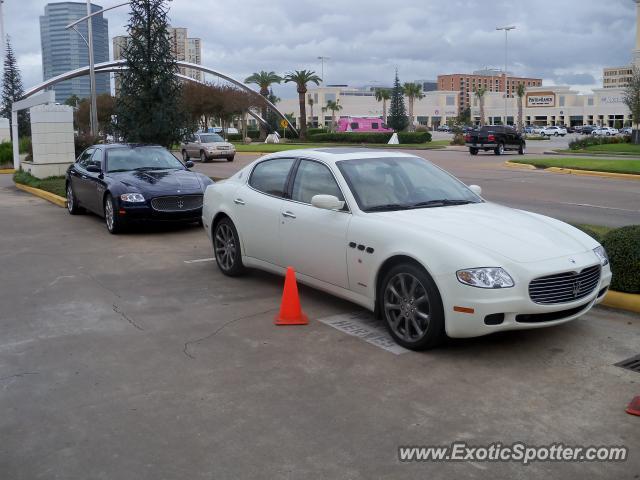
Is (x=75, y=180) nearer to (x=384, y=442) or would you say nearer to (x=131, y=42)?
(x=131, y=42)

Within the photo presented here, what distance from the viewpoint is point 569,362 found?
525 centimetres

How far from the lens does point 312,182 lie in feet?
22.8

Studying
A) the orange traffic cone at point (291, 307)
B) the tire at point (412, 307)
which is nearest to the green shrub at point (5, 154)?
the orange traffic cone at point (291, 307)

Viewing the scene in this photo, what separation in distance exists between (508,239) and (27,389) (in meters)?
3.74

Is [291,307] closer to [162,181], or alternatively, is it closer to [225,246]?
[225,246]

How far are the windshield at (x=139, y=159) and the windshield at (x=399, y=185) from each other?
22.4 ft

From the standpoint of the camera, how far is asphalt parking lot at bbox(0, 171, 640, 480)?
3.83 metres

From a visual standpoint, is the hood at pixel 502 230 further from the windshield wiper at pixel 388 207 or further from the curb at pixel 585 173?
the curb at pixel 585 173

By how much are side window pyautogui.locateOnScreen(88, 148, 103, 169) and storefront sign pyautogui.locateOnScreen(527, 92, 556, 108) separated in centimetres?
13477

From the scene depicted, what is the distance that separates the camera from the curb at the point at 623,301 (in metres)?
6.48

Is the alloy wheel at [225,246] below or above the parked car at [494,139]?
below

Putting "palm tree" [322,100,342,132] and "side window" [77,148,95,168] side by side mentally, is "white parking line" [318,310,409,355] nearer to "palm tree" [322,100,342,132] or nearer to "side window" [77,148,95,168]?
"side window" [77,148,95,168]

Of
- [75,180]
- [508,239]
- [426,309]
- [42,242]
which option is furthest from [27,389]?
[75,180]

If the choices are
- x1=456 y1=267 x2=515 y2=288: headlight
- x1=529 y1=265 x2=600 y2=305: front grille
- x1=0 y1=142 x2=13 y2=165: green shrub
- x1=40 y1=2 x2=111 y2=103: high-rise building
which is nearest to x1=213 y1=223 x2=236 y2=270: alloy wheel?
x1=456 y1=267 x2=515 y2=288: headlight
